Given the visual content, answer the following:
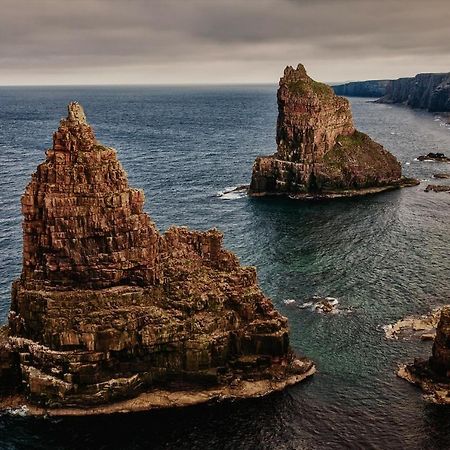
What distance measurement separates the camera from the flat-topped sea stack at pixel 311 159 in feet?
543

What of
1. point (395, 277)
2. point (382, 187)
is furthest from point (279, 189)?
point (395, 277)

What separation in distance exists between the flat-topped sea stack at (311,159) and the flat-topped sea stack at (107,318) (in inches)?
3600

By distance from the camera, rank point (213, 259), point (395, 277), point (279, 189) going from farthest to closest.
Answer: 1. point (279, 189)
2. point (395, 277)
3. point (213, 259)

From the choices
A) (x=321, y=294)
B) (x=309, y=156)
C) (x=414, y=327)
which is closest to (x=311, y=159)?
(x=309, y=156)

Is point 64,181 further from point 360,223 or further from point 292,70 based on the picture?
point 292,70

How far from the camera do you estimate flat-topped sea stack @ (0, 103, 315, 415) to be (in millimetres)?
71188

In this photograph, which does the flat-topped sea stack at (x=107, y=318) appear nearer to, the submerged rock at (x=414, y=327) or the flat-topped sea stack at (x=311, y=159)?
the submerged rock at (x=414, y=327)

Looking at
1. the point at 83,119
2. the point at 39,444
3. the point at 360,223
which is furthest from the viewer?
the point at 360,223

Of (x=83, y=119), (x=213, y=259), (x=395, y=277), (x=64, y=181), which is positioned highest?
(x=83, y=119)

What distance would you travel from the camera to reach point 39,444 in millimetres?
64438

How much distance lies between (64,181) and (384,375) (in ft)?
163

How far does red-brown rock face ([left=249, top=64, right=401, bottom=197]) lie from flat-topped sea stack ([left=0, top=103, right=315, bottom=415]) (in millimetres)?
92278

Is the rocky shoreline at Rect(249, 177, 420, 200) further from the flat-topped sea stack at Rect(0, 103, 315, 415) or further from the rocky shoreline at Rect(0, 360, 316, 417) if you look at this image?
the rocky shoreline at Rect(0, 360, 316, 417)

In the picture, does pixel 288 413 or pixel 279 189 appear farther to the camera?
pixel 279 189
